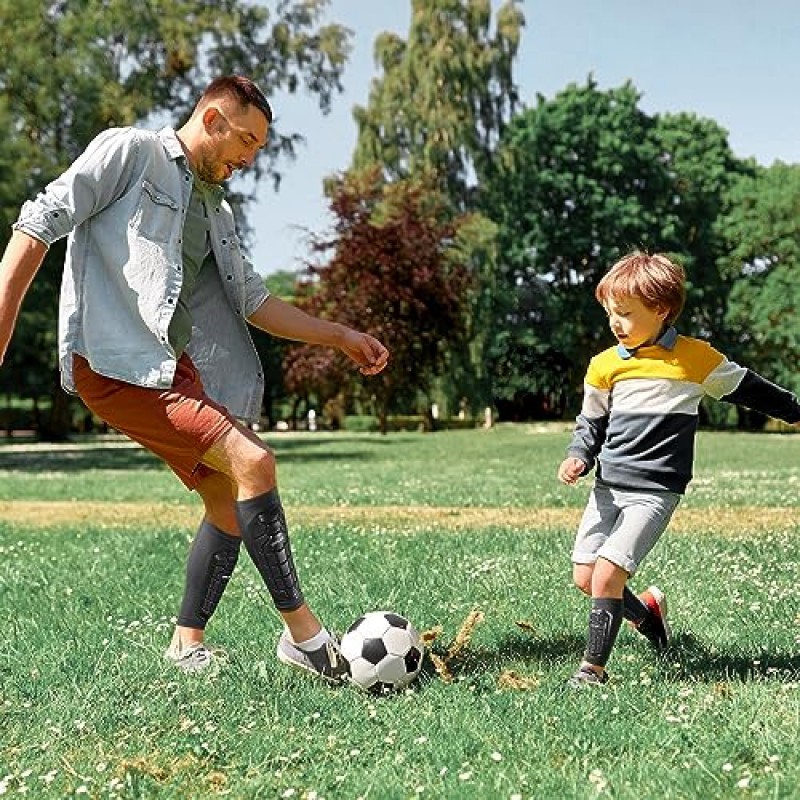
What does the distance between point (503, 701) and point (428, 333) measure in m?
35.4

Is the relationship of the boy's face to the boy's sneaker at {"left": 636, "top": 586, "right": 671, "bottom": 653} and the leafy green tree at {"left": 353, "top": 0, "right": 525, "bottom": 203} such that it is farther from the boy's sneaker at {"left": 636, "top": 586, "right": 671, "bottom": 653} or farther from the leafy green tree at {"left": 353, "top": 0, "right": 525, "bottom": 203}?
the leafy green tree at {"left": 353, "top": 0, "right": 525, "bottom": 203}

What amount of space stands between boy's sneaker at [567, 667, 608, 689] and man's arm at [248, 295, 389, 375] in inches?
62.7

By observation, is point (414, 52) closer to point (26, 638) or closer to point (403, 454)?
point (403, 454)

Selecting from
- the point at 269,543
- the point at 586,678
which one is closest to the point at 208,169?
the point at 269,543

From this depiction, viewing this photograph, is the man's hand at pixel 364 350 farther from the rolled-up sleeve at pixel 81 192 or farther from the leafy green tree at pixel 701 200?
the leafy green tree at pixel 701 200

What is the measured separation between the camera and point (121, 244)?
461 centimetres

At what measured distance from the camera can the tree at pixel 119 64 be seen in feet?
100

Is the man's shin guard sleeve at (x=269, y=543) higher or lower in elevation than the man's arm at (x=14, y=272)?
lower

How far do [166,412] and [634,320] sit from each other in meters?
2.05

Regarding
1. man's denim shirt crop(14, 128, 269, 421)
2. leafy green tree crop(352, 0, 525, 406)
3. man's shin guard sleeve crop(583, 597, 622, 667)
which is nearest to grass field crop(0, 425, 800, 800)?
man's shin guard sleeve crop(583, 597, 622, 667)

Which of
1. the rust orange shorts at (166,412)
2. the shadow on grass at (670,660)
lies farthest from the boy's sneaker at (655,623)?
the rust orange shorts at (166,412)

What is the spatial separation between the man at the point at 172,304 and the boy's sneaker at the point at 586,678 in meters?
0.97

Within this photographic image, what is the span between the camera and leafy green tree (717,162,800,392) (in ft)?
160

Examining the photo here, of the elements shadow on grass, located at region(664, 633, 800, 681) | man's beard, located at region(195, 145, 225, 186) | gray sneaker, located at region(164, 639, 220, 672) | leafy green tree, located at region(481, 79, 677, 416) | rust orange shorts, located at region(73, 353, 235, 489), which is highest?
leafy green tree, located at region(481, 79, 677, 416)
